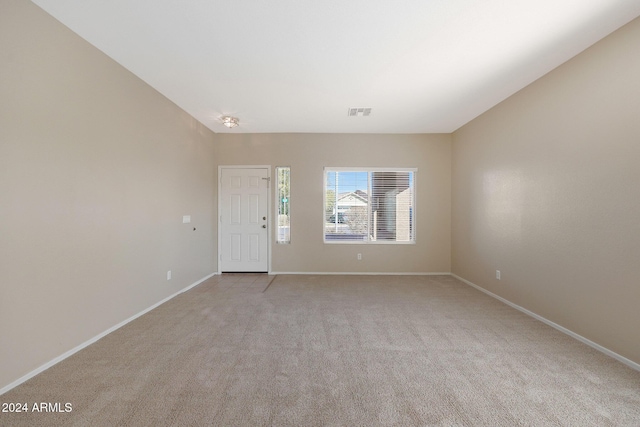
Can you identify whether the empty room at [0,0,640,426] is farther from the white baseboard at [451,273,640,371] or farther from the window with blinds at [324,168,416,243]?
the window with blinds at [324,168,416,243]

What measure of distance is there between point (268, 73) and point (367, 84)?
45.3 inches

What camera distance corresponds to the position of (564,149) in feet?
9.06

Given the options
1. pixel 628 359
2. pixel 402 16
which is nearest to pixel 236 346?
pixel 402 16

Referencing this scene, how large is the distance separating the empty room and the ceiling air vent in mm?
44

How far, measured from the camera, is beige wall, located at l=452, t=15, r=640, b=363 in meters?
2.20

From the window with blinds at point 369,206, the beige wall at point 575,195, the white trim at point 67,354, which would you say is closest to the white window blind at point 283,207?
the window with blinds at point 369,206

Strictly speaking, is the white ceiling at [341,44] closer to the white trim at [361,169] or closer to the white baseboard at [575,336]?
the white trim at [361,169]

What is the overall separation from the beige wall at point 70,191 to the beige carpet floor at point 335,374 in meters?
0.34

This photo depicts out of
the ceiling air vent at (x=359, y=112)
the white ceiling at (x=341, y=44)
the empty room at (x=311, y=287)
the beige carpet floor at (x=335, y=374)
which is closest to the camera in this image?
A: the beige carpet floor at (x=335, y=374)

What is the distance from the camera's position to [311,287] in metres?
4.39

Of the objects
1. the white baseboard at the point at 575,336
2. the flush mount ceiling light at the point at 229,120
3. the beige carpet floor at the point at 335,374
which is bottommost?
the beige carpet floor at the point at 335,374

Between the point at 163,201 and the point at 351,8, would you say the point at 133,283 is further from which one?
the point at 351,8

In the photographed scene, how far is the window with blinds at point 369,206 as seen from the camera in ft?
17.5

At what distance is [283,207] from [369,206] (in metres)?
1.70
